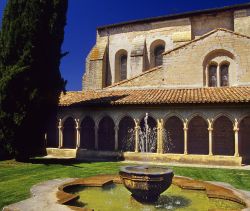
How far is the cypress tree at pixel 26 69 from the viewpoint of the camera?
601 inches

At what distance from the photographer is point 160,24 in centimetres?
2595

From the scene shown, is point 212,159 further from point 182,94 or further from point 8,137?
point 8,137

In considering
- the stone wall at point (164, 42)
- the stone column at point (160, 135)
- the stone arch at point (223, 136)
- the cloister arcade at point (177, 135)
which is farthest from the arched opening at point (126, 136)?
the stone arch at point (223, 136)

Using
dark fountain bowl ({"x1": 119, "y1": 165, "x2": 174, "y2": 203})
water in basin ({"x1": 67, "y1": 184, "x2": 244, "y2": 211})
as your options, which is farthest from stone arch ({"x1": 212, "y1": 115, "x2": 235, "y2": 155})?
dark fountain bowl ({"x1": 119, "y1": 165, "x2": 174, "y2": 203})

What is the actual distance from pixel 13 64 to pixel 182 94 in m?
9.65

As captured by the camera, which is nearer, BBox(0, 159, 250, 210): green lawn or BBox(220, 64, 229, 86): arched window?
BBox(0, 159, 250, 210): green lawn

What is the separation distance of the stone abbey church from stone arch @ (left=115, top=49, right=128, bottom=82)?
80.2 inches

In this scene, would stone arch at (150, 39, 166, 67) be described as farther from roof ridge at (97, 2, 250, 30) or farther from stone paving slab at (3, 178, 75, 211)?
stone paving slab at (3, 178, 75, 211)

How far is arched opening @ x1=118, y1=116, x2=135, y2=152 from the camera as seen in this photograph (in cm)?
2003

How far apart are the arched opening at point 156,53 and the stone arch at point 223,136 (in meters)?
9.12

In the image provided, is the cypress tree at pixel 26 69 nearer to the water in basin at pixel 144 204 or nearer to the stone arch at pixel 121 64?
the water in basin at pixel 144 204

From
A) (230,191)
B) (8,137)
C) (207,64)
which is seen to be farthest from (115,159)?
(230,191)

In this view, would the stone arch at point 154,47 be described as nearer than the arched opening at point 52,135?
No

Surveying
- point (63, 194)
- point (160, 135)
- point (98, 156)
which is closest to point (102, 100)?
point (98, 156)
